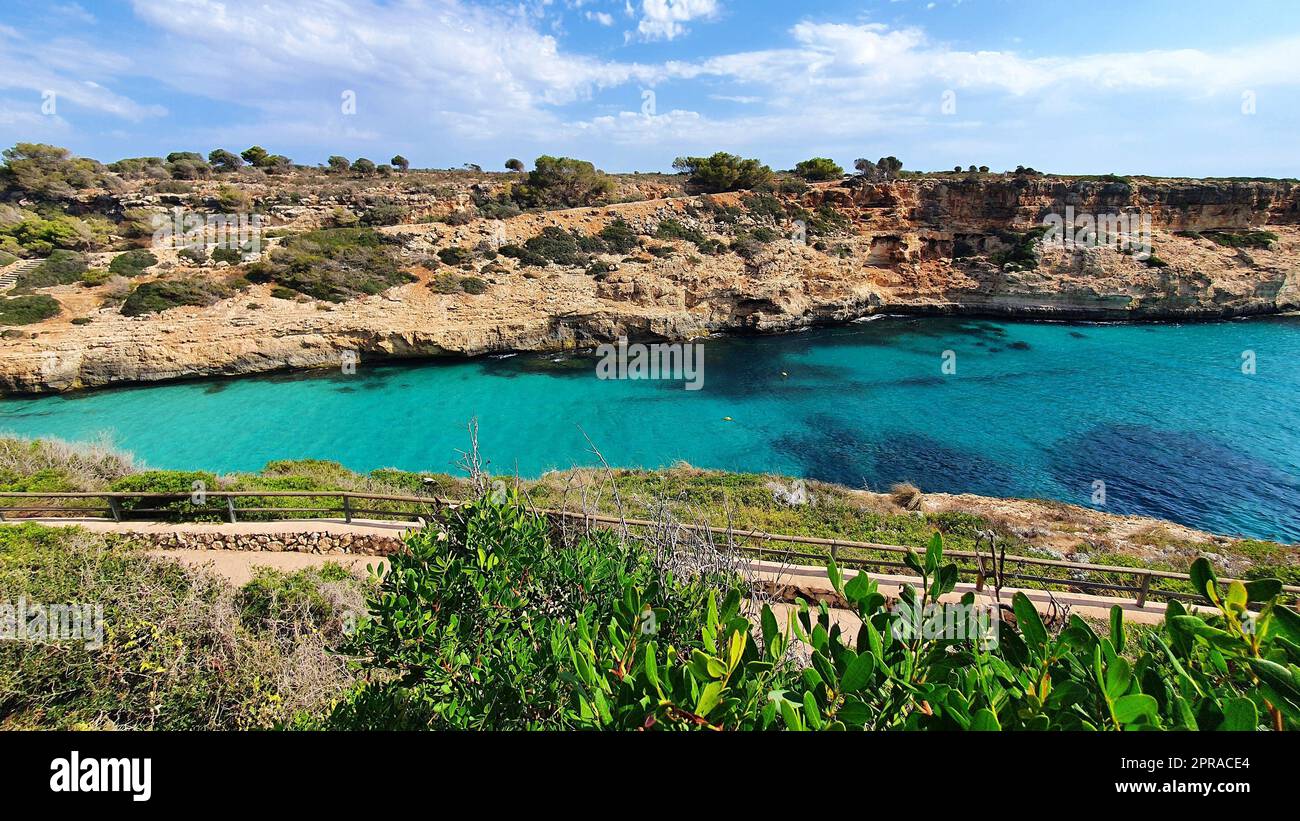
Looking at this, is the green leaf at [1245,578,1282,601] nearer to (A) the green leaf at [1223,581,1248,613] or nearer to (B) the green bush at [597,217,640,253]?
(A) the green leaf at [1223,581,1248,613]

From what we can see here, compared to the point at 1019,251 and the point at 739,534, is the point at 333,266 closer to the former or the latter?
the point at 739,534

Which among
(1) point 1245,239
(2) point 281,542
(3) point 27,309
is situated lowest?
(2) point 281,542

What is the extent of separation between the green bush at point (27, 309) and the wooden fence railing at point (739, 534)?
18.3 m

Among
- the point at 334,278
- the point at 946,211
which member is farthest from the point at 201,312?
the point at 946,211

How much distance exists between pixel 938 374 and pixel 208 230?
39393 mm

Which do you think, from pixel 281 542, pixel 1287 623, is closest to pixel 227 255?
pixel 281 542

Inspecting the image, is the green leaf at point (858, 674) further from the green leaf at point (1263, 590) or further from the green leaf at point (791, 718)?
the green leaf at point (1263, 590)

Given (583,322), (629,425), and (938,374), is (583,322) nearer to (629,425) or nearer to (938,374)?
(629,425)

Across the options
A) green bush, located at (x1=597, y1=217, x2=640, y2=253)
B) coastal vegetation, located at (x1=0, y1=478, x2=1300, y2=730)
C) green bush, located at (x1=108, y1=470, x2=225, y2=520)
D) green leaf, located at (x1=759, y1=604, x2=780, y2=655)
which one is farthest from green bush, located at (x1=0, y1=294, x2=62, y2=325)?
green leaf, located at (x1=759, y1=604, x2=780, y2=655)

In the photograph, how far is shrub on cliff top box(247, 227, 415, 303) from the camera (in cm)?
2617

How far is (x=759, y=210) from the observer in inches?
1495

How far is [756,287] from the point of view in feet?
108

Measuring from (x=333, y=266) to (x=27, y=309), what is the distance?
11.3 meters

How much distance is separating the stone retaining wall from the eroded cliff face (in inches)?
683
